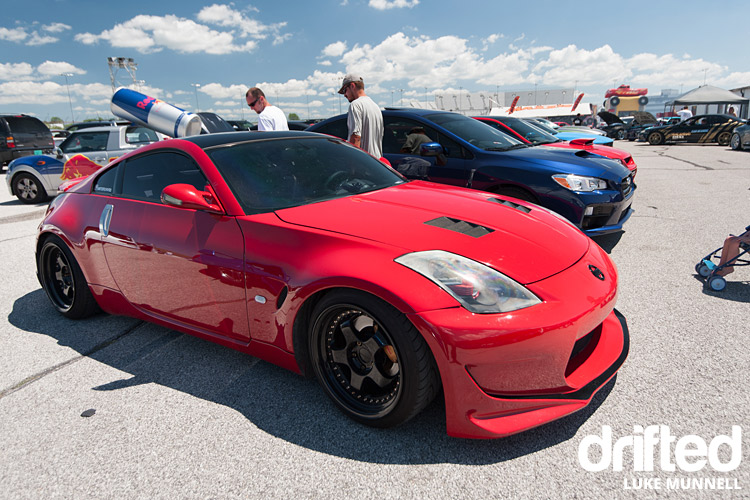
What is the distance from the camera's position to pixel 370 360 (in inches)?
85.0

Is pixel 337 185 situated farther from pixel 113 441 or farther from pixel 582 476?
pixel 582 476

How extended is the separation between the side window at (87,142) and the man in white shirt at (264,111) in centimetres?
440

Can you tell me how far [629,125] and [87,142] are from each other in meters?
32.0

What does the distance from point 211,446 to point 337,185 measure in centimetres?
160

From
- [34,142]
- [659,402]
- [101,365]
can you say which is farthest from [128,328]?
[34,142]

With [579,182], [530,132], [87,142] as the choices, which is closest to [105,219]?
[579,182]

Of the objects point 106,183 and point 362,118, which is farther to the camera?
point 362,118

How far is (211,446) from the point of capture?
2.16 meters

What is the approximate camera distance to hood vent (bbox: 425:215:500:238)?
2.29 meters

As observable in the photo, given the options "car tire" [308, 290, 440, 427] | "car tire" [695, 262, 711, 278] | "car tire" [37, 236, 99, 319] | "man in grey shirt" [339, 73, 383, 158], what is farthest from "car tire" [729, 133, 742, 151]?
"car tire" [37, 236, 99, 319]

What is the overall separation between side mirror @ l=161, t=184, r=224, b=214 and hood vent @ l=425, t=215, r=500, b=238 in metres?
1.18

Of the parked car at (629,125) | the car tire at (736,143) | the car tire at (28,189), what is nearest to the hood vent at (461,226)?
the car tire at (28,189)

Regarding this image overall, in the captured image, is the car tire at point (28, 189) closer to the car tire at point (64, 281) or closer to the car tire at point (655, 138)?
the car tire at point (64, 281)

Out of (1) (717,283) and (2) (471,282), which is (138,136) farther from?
(1) (717,283)
